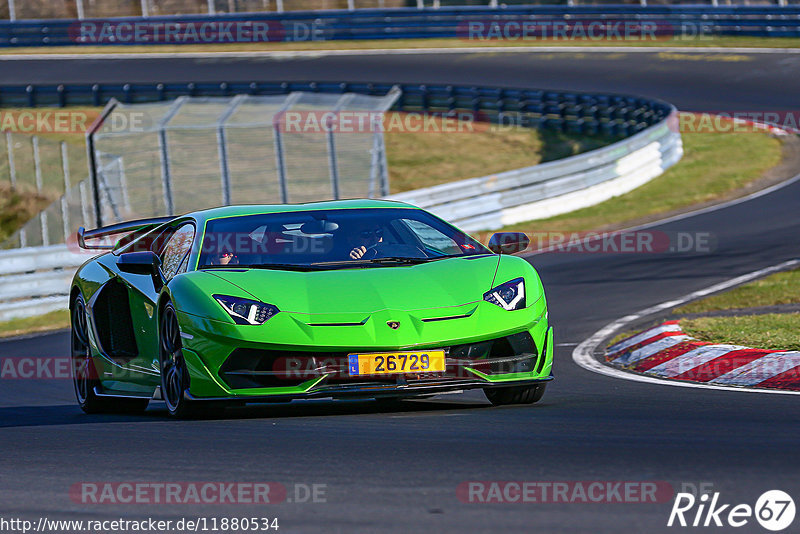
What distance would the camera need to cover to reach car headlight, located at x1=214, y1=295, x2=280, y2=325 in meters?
6.68

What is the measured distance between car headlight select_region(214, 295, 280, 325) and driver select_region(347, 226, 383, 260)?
3.22 ft

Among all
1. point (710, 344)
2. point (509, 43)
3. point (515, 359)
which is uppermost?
point (515, 359)

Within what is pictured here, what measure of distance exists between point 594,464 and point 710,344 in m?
4.35

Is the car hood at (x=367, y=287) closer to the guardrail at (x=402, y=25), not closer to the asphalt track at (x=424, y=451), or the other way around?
the asphalt track at (x=424, y=451)

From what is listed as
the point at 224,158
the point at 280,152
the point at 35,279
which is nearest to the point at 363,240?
the point at 35,279

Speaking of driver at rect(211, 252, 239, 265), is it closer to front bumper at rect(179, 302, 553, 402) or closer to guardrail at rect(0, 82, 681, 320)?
front bumper at rect(179, 302, 553, 402)

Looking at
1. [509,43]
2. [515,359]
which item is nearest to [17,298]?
[515,359]

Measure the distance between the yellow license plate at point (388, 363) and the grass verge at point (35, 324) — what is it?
8.80 metres

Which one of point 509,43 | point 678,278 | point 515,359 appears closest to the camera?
point 515,359

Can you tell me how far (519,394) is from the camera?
727 centimetres

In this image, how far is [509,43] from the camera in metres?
44.4

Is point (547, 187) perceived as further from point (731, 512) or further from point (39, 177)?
point (731, 512)

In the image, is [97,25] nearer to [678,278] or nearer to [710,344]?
[678,278]

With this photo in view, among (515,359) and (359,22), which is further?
(359,22)
